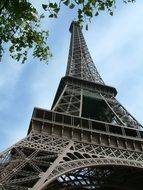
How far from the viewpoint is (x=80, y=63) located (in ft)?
133

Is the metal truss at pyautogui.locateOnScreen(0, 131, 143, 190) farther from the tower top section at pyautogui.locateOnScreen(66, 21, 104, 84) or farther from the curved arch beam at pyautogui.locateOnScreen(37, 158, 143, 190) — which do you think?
the tower top section at pyautogui.locateOnScreen(66, 21, 104, 84)

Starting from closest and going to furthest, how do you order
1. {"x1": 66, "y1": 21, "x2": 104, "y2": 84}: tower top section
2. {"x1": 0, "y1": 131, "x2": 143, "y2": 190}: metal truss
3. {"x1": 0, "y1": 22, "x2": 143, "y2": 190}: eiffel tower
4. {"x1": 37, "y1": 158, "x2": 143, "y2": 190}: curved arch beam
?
{"x1": 0, "y1": 131, "x2": 143, "y2": 190}: metal truss
{"x1": 37, "y1": 158, "x2": 143, "y2": 190}: curved arch beam
{"x1": 0, "y1": 22, "x2": 143, "y2": 190}: eiffel tower
{"x1": 66, "y1": 21, "x2": 104, "y2": 84}: tower top section

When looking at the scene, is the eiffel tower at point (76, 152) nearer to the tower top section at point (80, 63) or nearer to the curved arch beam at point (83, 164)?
the curved arch beam at point (83, 164)

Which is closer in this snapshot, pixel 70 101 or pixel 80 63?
pixel 70 101

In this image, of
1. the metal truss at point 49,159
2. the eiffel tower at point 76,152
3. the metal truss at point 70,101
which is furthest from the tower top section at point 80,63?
the metal truss at point 49,159

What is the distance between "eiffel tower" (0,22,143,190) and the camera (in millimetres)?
18578

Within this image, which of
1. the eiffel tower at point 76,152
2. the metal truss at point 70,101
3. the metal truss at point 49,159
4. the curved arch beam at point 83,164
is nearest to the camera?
the metal truss at point 49,159

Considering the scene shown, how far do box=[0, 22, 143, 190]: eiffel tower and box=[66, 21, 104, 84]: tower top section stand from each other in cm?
456

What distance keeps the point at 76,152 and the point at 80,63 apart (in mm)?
19402

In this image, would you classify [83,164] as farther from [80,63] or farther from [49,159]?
[80,63]

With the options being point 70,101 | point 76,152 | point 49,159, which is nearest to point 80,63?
point 70,101

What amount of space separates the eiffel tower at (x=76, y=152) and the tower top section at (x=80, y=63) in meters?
4.56

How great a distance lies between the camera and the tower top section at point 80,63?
38.3 metres

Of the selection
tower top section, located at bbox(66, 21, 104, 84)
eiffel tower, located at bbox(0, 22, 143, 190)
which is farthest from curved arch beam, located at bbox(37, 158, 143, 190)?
tower top section, located at bbox(66, 21, 104, 84)
